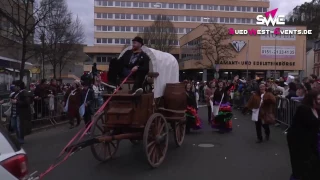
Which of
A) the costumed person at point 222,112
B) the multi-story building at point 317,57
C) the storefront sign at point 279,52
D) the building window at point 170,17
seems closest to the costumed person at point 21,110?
the costumed person at point 222,112

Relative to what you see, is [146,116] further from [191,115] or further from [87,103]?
[87,103]

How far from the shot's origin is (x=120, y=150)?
9.27m

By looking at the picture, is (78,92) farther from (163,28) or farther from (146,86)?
(163,28)

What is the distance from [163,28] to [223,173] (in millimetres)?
45957

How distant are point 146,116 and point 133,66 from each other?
118cm

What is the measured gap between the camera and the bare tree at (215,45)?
153 ft

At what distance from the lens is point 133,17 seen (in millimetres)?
72438

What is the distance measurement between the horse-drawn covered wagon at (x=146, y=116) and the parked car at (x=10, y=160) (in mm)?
2584

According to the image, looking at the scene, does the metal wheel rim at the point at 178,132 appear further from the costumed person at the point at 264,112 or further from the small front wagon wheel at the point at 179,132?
the costumed person at the point at 264,112

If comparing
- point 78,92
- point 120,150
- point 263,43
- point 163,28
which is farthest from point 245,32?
point 120,150

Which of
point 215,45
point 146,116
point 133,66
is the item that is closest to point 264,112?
point 146,116

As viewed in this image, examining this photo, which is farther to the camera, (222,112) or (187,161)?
(222,112)

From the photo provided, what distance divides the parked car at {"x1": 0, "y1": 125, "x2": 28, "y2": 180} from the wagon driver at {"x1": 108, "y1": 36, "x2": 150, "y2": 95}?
157 inches

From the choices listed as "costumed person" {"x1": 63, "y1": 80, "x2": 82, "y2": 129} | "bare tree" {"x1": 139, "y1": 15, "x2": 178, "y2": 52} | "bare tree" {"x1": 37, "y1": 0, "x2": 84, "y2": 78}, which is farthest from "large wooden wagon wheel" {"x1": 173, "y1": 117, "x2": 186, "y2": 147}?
"bare tree" {"x1": 139, "y1": 15, "x2": 178, "y2": 52}
